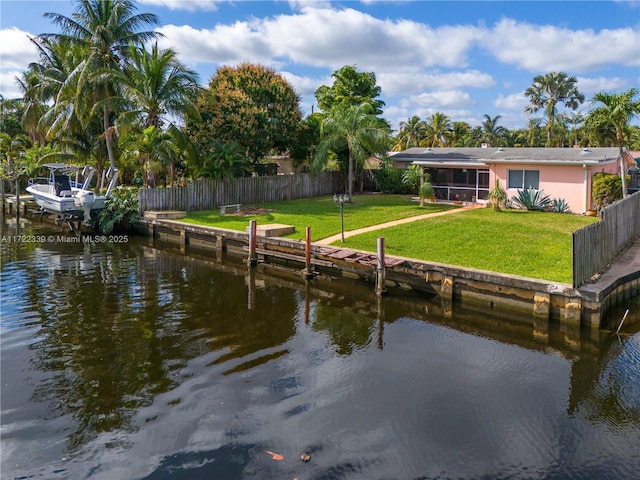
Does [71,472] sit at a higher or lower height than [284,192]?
lower

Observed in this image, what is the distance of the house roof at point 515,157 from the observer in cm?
2447

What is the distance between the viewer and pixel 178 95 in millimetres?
29078

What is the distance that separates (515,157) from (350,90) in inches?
669

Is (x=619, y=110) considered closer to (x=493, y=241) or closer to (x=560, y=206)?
(x=560, y=206)

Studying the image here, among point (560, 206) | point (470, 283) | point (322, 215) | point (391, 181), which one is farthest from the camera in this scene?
point (391, 181)

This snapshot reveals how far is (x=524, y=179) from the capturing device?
26.0m

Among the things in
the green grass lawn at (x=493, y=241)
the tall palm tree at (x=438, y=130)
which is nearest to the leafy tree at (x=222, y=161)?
the green grass lawn at (x=493, y=241)

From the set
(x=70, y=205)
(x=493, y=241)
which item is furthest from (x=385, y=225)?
(x=70, y=205)

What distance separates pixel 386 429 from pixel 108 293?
35.8 ft

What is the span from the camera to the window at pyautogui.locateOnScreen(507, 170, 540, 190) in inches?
1010

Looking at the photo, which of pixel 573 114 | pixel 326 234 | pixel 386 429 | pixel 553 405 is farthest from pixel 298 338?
pixel 573 114

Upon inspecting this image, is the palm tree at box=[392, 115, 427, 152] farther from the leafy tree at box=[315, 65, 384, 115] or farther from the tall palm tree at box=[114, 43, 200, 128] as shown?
the tall palm tree at box=[114, 43, 200, 128]

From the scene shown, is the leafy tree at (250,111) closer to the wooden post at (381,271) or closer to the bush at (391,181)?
the bush at (391,181)

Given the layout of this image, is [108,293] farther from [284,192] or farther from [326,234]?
[284,192]
